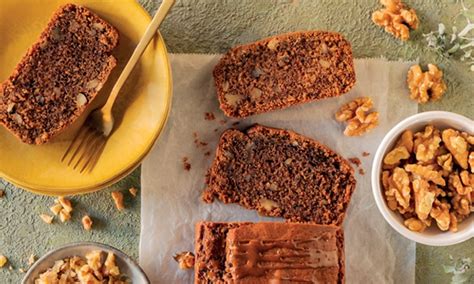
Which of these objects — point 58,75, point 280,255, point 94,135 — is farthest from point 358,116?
point 58,75

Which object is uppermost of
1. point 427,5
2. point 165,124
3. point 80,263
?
point 427,5

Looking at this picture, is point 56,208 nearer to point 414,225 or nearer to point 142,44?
point 142,44

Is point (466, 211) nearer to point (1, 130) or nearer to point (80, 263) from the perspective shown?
point (80, 263)

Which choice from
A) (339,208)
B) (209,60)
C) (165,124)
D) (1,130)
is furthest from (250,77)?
(1,130)

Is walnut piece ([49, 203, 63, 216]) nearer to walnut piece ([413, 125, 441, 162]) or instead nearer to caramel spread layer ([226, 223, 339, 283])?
caramel spread layer ([226, 223, 339, 283])

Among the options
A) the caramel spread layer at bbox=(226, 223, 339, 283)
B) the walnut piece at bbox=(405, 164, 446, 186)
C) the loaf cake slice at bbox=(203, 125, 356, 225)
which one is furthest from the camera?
the loaf cake slice at bbox=(203, 125, 356, 225)

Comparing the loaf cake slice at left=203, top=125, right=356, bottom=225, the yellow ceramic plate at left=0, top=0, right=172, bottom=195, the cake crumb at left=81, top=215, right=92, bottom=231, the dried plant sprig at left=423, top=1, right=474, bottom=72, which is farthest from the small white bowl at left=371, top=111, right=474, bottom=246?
the cake crumb at left=81, top=215, right=92, bottom=231

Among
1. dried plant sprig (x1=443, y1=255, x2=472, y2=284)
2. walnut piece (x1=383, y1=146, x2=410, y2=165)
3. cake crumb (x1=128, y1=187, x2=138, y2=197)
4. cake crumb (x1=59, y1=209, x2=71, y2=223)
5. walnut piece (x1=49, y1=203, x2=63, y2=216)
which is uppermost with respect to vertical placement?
walnut piece (x1=383, y1=146, x2=410, y2=165)
